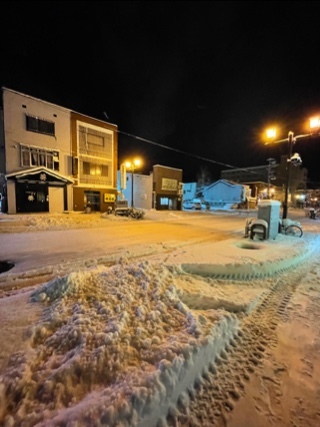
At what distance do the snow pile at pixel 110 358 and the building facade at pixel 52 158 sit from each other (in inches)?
706

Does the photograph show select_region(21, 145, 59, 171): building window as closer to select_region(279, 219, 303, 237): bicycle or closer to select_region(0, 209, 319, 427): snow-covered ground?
select_region(0, 209, 319, 427): snow-covered ground

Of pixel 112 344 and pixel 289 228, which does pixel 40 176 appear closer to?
pixel 289 228

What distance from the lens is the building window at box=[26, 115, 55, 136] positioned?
1848cm

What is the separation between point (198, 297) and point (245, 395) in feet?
5.24

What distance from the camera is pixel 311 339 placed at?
2.94m

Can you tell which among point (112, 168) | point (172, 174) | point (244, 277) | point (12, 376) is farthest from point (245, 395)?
point (172, 174)

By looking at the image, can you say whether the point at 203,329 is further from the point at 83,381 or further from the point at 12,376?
the point at 12,376

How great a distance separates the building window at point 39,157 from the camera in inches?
723

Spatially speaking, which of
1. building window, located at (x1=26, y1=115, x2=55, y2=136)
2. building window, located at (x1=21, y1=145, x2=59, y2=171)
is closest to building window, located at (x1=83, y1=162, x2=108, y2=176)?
building window, located at (x1=21, y1=145, x2=59, y2=171)

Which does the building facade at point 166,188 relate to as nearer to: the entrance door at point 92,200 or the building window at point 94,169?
the building window at point 94,169

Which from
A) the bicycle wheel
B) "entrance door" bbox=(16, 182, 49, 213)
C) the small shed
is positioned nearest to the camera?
the bicycle wheel

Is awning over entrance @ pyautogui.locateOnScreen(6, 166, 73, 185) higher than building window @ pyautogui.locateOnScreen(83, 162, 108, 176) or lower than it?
lower

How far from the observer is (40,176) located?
730 inches

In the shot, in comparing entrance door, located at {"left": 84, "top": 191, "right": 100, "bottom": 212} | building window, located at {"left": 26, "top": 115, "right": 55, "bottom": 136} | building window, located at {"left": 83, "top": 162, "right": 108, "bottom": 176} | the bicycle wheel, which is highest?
building window, located at {"left": 26, "top": 115, "right": 55, "bottom": 136}
